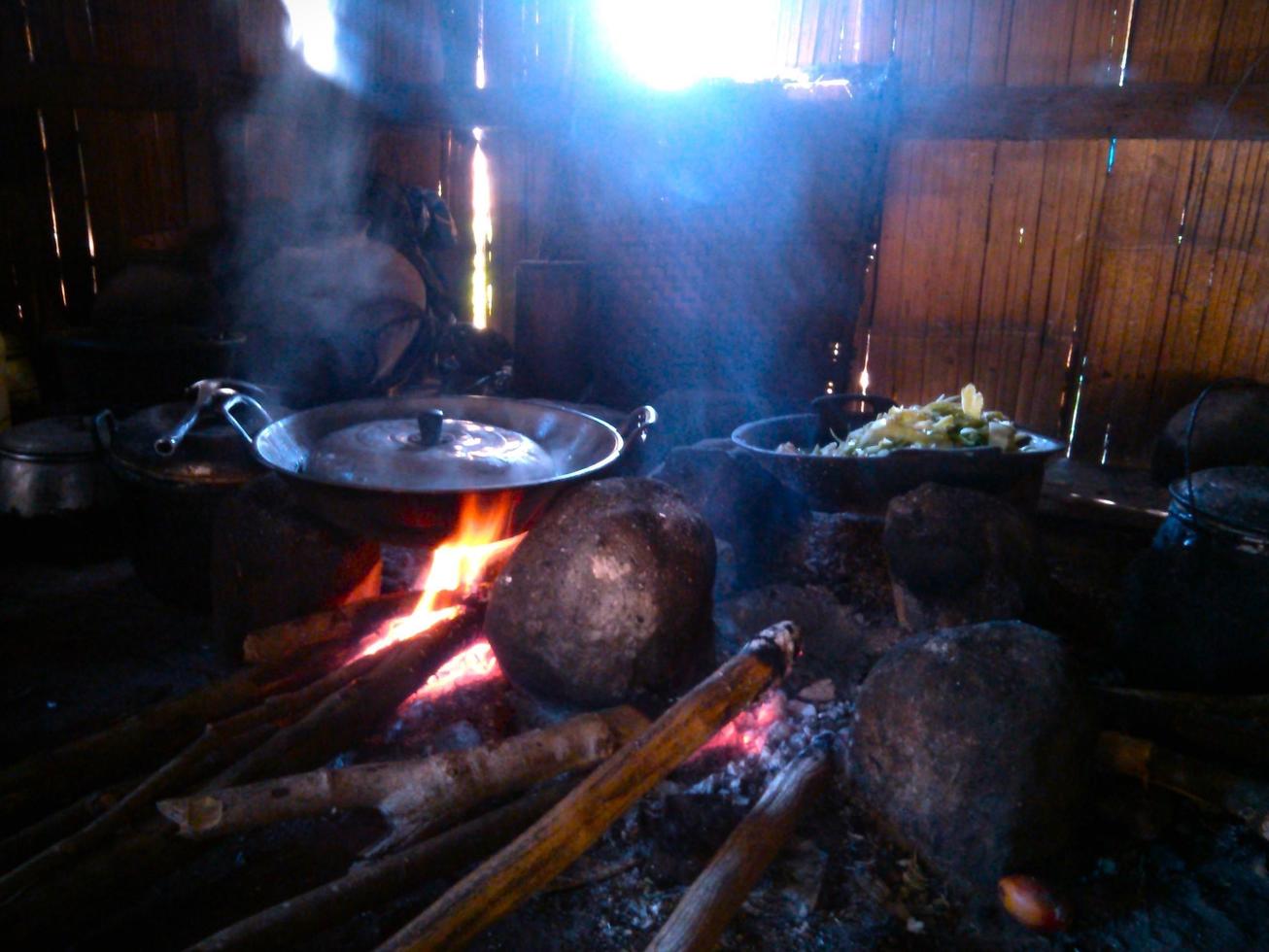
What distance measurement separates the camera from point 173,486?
4.23 meters

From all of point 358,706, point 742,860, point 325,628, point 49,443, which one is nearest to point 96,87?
point 49,443

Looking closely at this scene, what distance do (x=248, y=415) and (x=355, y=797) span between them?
232 cm

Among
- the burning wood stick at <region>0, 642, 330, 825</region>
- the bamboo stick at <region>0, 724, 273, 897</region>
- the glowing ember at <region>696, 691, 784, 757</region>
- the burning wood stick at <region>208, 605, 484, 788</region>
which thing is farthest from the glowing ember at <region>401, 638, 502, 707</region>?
the glowing ember at <region>696, 691, 784, 757</region>

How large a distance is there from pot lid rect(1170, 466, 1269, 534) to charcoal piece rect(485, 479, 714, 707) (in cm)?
208

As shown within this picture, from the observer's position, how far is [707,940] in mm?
2305

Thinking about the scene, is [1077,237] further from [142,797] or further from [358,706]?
[142,797]

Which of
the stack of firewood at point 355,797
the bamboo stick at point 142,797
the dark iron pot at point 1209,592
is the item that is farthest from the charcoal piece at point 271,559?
the dark iron pot at point 1209,592

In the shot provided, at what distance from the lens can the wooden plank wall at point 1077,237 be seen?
6.15 meters

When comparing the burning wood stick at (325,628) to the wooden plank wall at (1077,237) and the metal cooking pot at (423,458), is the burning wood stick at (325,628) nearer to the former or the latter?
the metal cooking pot at (423,458)

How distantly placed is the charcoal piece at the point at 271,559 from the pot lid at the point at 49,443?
186cm

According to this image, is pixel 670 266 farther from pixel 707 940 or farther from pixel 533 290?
pixel 707 940

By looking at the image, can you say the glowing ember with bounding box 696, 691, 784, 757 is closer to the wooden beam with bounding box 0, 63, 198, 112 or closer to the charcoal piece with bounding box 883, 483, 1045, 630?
the charcoal piece with bounding box 883, 483, 1045, 630

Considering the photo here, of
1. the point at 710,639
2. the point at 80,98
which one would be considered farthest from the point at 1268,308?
the point at 80,98

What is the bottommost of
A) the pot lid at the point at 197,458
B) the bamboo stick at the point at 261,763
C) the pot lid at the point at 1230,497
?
the bamboo stick at the point at 261,763
